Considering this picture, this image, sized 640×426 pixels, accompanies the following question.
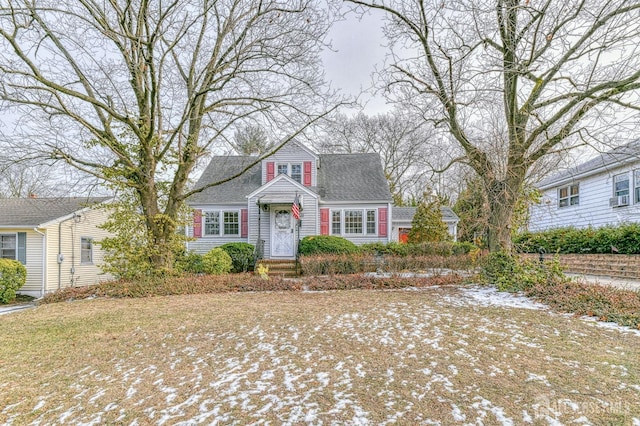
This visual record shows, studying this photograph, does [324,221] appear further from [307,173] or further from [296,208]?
[307,173]

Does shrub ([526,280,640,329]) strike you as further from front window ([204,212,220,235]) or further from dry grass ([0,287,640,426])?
front window ([204,212,220,235])

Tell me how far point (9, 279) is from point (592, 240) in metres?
19.6

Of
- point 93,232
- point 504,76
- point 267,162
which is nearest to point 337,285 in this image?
point 504,76

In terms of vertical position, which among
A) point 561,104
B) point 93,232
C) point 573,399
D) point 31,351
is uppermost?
point 561,104

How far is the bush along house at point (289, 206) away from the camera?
15.1m

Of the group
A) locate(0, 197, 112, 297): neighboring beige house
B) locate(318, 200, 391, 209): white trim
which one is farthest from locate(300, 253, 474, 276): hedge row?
locate(0, 197, 112, 297): neighboring beige house

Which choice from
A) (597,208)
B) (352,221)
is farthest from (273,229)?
(597,208)

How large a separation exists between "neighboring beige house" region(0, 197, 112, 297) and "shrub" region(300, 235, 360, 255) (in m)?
7.43

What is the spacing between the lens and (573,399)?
111 inches

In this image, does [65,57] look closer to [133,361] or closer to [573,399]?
[133,361]

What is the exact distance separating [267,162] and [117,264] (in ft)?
27.3

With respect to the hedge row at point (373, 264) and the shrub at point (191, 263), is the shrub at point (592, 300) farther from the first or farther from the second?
the shrub at point (191, 263)

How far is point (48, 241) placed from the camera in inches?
482

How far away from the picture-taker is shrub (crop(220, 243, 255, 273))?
43.0ft
